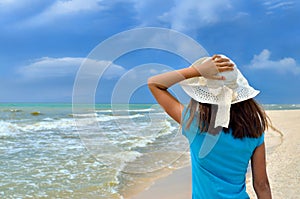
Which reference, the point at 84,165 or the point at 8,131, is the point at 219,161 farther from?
the point at 8,131

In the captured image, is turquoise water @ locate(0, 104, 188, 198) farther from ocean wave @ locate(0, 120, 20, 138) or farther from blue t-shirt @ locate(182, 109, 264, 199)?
ocean wave @ locate(0, 120, 20, 138)

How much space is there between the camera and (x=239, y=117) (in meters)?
1.62

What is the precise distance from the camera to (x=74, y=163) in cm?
799

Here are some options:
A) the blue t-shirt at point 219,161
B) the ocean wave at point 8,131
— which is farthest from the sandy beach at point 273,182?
the ocean wave at point 8,131

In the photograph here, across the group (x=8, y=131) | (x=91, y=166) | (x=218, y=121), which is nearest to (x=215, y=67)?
(x=218, y=121)

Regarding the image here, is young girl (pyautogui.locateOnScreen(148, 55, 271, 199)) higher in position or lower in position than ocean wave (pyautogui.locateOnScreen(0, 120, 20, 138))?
higher

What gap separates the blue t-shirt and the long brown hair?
0.02 m

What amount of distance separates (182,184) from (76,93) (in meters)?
4.14

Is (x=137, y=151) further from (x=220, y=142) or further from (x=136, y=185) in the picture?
(x=220, y=142)

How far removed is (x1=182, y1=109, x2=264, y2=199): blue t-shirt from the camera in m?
1.58

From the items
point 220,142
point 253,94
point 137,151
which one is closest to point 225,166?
point 220,142

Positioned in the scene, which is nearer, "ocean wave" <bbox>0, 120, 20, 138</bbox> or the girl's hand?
Result: the girl's hand

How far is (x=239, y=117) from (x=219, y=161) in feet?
0.72

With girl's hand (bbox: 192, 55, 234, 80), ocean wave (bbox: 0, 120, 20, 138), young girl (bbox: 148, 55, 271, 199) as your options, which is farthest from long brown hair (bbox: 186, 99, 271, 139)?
ocean wave (bbox: 0, 120, 20, 138)
